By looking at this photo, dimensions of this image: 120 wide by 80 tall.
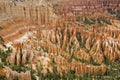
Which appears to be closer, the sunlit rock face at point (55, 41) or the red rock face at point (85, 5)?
the sunlit rock face at point (55, 41)

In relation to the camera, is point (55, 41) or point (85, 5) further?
point (85, 5)

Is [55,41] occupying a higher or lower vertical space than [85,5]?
lower

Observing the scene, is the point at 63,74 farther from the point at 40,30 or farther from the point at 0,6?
the point at 0,6

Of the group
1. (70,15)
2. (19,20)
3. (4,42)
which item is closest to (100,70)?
(4,42)

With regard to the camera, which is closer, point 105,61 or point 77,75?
point 77,75

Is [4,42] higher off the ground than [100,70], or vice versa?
[4,42]

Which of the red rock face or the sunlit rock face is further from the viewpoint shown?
the red rock face

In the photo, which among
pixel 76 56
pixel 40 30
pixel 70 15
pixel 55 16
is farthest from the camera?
pixel 70 15

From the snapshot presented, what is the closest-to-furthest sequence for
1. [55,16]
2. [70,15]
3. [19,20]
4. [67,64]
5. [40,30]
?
1. [67,64]
2. [40,30]
3. [19,20]
4. [55,16]
5. [70,15]
